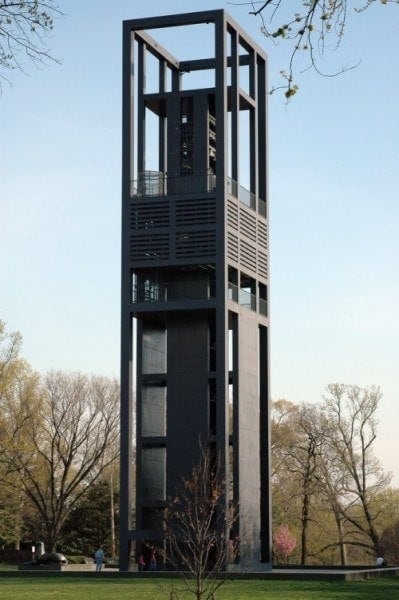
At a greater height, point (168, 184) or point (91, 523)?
point (168, 184)

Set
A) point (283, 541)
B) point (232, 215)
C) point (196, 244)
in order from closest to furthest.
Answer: point (196, 244) → point (232, 215) → point (283, 541)

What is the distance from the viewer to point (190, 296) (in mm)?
40875

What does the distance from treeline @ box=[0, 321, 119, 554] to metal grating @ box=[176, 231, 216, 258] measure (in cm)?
→ 1038

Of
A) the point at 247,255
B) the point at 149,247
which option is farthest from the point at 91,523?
the point at 149,247

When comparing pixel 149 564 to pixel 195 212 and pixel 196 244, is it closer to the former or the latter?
pixel 196 244

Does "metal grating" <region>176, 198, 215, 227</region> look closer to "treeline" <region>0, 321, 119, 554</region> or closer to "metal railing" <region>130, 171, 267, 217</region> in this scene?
"metal railing" <region>130, 171, 267, 217</region>

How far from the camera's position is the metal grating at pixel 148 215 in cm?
4119

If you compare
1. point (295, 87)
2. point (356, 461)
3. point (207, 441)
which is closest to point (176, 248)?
Answer: point (207, 441)

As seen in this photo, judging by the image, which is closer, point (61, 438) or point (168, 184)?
point (168, 184)

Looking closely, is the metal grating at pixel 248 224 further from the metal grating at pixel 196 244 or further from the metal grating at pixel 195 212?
the metal grating at pixel 196 244

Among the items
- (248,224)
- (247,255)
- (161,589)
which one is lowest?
(161,589)

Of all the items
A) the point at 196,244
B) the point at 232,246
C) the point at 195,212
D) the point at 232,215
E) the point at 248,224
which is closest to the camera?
the point at 196,244

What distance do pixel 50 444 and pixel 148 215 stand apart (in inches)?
673

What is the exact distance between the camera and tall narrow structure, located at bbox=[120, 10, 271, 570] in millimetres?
40219
